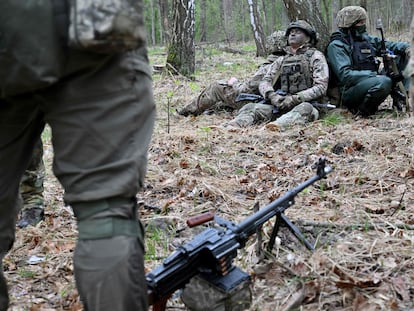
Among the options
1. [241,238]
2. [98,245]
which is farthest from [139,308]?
[241,238]

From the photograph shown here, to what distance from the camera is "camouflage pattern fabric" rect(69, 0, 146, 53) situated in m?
1.49

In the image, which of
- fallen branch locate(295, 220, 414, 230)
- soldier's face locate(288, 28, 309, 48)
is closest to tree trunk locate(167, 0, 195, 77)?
soldier's face locate(288, 28, 309, 48)

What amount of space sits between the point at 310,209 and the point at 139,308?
1.97 m

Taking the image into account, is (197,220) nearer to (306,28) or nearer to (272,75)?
(306,28)

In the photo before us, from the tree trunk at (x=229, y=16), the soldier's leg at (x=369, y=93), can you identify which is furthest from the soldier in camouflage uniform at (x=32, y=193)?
the tree trunk at (x=229, y=16)

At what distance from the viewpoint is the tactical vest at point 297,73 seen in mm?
6859

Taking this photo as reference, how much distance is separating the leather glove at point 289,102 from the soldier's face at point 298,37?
74 cm

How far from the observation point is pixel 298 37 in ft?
22.6

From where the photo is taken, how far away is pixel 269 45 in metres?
7.54

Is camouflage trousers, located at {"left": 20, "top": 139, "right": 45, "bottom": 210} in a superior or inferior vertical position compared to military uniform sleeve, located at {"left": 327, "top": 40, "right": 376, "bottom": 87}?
inferior

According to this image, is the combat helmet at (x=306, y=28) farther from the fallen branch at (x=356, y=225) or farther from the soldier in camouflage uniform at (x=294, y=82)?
the fallen branch at (x=356, y=225)

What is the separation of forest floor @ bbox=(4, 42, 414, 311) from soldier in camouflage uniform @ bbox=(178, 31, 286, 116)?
4.03ft

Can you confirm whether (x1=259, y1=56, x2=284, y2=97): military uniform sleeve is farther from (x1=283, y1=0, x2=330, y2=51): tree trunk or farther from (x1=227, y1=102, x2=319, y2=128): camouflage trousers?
(x1=283, y1=0, x2=330, y2=51): tree trunk

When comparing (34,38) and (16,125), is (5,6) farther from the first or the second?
(16,125)
